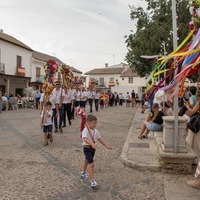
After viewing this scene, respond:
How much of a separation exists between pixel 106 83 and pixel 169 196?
6307cm

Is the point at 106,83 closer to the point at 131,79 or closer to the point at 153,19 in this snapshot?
the point at 131,79

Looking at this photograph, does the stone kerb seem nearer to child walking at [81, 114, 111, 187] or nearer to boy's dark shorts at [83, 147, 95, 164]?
child walking at [81, 114, 111, 187]

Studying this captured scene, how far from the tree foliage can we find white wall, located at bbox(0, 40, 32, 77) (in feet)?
39.4

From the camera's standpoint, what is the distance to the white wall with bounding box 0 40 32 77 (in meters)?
31.5

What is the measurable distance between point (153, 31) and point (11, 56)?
1580cm

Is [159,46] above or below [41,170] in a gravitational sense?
above

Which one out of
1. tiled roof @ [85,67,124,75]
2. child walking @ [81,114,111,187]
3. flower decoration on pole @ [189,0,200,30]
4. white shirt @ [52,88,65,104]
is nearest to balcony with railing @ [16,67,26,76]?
white shirt @ [52,88,65,104]

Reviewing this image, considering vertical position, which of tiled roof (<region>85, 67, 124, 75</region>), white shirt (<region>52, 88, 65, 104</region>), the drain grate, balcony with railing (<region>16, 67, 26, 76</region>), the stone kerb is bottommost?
the drain grate

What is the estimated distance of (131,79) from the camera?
209 feet

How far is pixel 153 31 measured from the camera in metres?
23.4

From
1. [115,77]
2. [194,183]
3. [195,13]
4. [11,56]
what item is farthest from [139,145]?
[115,77]

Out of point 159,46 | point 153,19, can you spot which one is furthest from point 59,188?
point 153,19

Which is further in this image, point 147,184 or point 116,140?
point 116,140

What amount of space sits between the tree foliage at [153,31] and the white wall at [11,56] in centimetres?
1201
